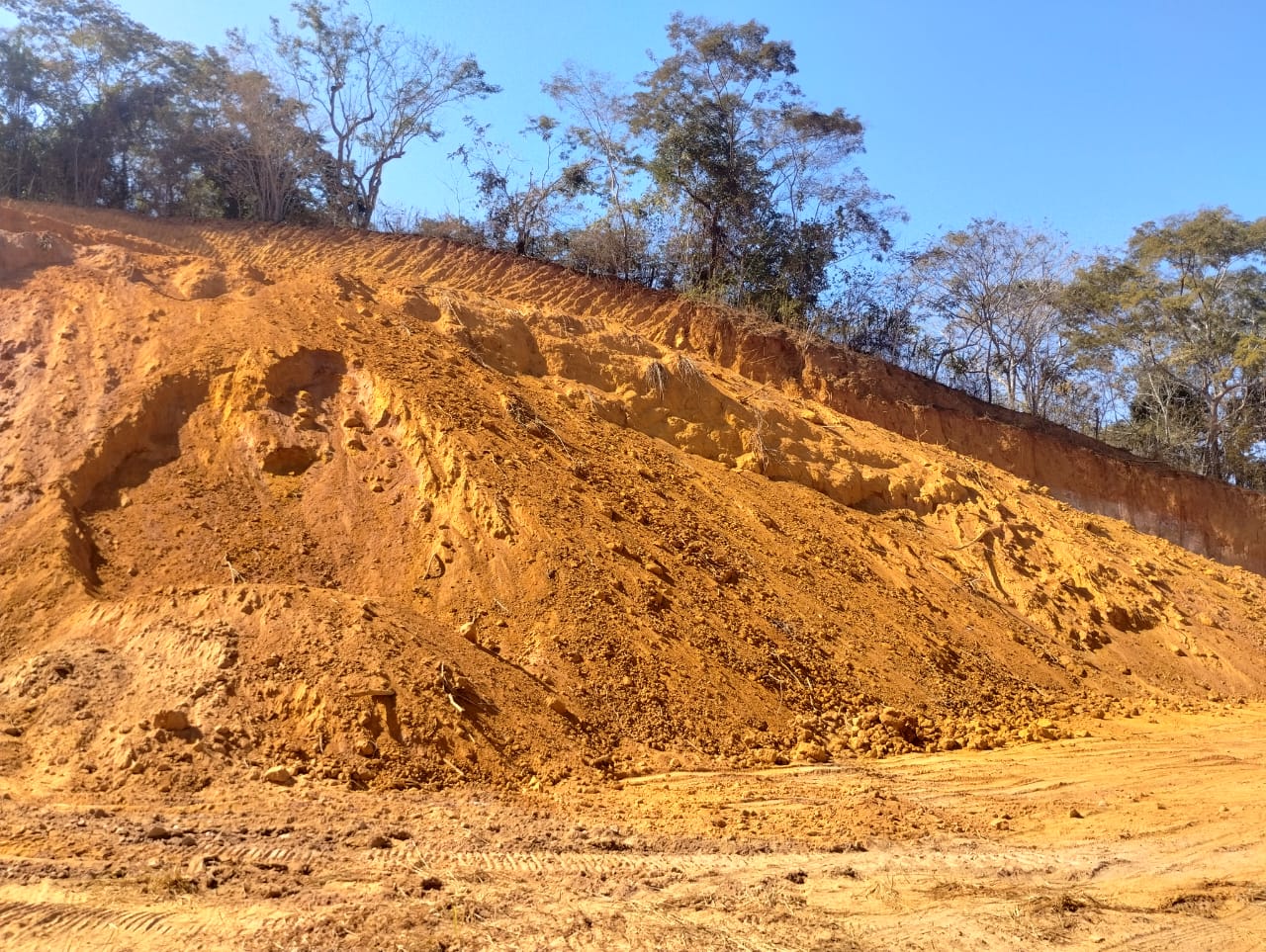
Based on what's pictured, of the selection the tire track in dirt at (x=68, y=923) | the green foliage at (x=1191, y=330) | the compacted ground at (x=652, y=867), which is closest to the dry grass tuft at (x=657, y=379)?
the compacted ground at (x=652, y=867)

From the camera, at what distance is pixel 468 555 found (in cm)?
873

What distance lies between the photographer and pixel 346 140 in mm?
18688

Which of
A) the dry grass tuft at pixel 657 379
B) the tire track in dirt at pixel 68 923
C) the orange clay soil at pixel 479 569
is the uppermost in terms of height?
the dry grass tuft at pixel 657 379

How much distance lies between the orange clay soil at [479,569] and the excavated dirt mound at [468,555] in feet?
0.11

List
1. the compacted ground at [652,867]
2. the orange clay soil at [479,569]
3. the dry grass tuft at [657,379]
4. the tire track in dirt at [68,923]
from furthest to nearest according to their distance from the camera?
the dry grass tuft at [657,379], the orange clay soil at [479,569], the compacted ground at [652,867], the tire track in dirt at [68,923]

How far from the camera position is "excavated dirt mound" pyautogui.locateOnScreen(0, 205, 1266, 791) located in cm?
676

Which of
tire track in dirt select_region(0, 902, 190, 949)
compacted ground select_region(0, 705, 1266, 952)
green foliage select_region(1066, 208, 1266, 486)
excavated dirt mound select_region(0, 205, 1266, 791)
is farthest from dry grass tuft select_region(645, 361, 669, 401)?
green foliage select_region(1066, 208, 1266, 486)

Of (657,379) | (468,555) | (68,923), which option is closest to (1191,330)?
(657,379)

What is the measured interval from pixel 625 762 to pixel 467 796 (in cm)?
139

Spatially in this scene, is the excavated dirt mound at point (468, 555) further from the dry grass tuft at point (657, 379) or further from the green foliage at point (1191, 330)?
the green foliage at point (1191, 330)

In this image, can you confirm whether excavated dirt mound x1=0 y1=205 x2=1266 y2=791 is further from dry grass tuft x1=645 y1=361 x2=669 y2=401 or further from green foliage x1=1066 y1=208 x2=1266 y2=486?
green foliage x1=1066 y1=208 x2=1266 y2=486

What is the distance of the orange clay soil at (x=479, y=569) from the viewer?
6.48m

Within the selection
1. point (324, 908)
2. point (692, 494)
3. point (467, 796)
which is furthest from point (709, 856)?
point (692, 494)

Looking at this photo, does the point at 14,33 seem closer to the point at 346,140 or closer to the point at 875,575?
the point at 346,140
